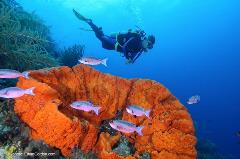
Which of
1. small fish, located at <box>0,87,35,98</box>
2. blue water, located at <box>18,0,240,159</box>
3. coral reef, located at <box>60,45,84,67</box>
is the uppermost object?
blue water, located at <box>18,0,240,159</box>

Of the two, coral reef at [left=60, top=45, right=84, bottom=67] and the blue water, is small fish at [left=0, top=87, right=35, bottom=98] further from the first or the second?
the blue water

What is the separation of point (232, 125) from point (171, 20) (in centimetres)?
4265

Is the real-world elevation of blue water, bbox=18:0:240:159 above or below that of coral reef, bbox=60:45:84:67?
above

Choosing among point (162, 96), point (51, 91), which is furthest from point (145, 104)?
point (51, 91)

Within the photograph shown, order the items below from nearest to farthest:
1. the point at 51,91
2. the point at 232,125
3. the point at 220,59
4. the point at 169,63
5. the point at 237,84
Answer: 1. the point at 51,91
2. the point at 232,125
3. the point at 237,84
4. the point at 220,59
5. the point at 169,63

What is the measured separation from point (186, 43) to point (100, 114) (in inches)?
4891

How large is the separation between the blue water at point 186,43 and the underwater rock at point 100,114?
6606cm

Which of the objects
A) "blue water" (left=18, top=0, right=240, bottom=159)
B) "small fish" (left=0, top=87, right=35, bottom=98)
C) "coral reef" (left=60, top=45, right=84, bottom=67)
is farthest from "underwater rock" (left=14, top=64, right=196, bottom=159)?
"blue water" (left=18, top=0, right=240, bottom=159)

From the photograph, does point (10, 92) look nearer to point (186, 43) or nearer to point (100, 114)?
point (100, 114)

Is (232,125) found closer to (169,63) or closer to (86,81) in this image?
(169,63)

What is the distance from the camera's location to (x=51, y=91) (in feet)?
14.4

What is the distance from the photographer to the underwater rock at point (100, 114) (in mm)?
4352

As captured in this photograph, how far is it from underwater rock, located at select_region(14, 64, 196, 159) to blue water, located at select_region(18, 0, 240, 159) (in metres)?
66.1

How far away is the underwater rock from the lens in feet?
14.3
